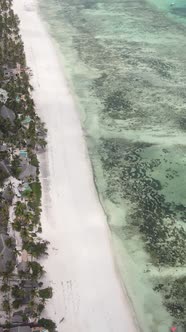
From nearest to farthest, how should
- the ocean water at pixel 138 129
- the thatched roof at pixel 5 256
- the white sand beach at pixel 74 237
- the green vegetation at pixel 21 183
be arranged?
1. the white sand beach at pixel 74 237
2. the green vegetation at pixel 21 183
3. the thatched roof at pixel 5 256
4. the ocean water at pixel 138 129

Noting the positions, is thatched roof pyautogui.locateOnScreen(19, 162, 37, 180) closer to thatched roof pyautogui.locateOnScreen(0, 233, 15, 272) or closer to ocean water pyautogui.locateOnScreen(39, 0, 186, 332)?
ocean water pyautogui.locateOnScreen(39, 0, 186, 332)

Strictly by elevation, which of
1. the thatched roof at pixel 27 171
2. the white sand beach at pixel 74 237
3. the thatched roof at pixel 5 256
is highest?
the thatched roof at pixel 27 171

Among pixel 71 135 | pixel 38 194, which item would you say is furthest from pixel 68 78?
pixel 38 194

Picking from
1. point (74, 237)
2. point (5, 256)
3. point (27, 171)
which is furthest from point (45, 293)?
point (27, 171)

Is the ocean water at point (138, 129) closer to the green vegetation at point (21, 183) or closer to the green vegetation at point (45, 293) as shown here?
the green vegetation at point (45, 293)

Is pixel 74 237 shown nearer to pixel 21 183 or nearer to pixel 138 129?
pixel 21 183

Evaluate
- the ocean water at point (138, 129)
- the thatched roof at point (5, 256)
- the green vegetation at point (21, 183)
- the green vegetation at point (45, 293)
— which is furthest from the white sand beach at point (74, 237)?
the thatched roof at point (5, 256)
